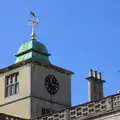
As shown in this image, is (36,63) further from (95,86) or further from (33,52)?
(95,86)

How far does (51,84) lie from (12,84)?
11.2 ft

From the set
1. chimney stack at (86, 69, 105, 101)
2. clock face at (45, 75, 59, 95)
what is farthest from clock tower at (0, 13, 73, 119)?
chimney stack at (86, 69, 105, 101)

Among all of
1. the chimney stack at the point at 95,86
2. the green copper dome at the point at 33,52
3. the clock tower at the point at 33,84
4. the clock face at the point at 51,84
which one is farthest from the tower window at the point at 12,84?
the chimney stack at the point at 95,86

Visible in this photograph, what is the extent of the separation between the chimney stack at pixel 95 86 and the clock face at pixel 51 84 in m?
7.08

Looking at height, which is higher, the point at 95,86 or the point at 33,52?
the point at 33,52

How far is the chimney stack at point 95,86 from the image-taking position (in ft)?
149

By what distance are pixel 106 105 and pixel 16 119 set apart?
9.80 metres

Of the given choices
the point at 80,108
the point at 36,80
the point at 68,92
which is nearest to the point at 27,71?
the point at 36,80

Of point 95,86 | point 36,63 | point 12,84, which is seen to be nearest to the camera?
point 95,86

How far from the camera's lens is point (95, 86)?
46375 mm

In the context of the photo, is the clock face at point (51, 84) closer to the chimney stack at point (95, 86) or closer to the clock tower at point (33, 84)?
the clock tower at point (33, 84)

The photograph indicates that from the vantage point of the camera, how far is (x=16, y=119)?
44719 millimetres

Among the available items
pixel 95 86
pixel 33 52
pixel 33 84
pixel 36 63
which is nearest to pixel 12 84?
pixel 33 84

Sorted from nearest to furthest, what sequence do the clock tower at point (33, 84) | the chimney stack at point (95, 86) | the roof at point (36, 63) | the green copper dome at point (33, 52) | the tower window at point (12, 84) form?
the chimney stack at point (95, 86), the clock tower at point (33, 84), the roof at point (36, 63), the tower window at point (12, 84), the green copper dome at point (33, 52)
